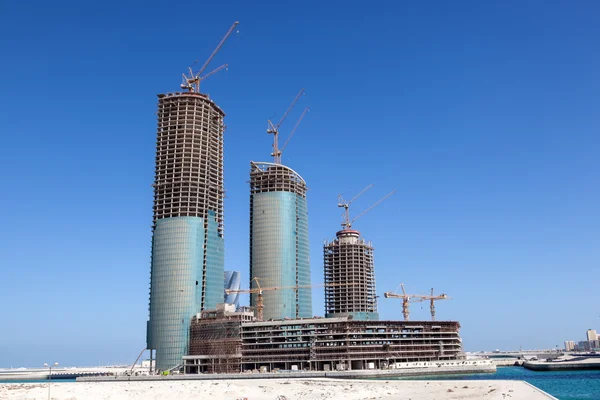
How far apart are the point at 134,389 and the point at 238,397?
32850 millimetres

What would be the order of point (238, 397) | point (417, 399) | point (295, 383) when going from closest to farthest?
point (417, 399) → point (238, 397) → point (295, 383)

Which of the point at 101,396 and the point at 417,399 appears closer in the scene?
the point at 417,399

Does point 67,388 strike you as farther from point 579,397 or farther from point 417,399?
point 579,397

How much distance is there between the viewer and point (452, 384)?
514 feet

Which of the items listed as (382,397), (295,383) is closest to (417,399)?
(382,397)

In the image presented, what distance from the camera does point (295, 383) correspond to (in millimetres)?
170750

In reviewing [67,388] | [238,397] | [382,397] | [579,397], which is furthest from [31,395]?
[579,397]

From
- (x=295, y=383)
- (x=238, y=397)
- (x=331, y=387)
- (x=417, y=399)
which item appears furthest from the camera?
(x=295, y=383)

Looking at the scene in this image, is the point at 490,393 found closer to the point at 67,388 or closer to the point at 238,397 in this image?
the point at 238,397

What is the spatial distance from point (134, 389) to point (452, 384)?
260 feet

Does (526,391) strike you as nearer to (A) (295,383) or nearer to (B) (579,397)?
(B) (579,397)

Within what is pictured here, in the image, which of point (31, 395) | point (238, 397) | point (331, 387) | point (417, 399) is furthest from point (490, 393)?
point (31, 395)

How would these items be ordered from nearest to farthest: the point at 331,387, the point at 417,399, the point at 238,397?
the point at 417,399
the point at 238,397
the point at 331,387

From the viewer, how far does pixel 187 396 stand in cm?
14362
